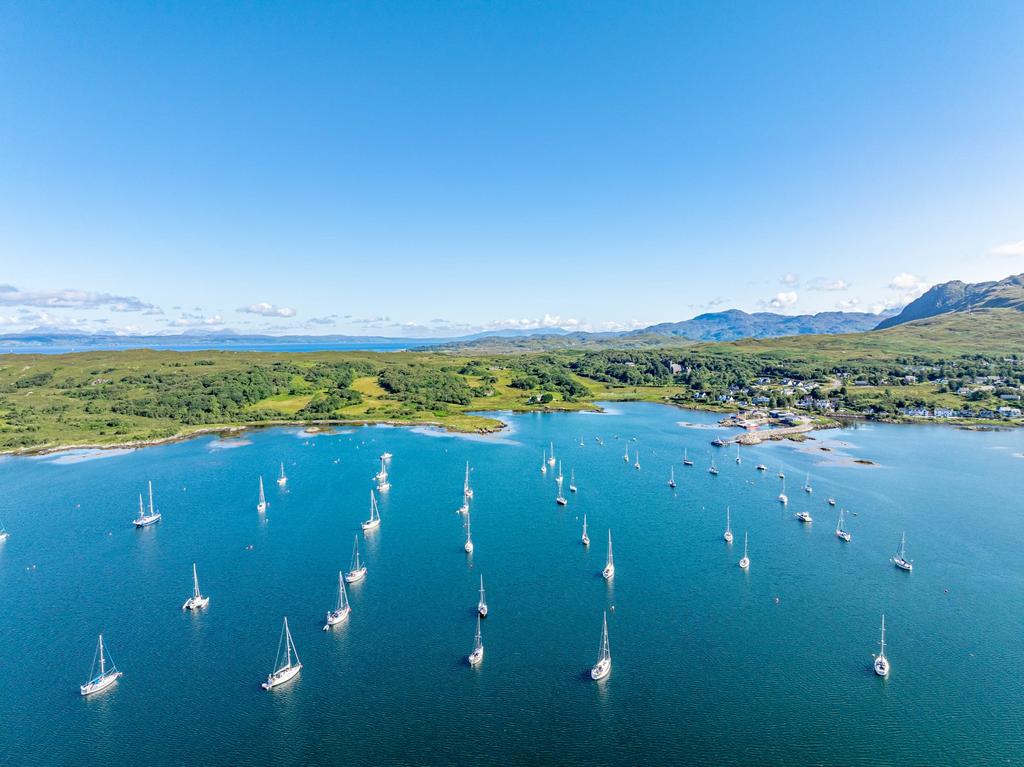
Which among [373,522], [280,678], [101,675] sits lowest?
[280,678]

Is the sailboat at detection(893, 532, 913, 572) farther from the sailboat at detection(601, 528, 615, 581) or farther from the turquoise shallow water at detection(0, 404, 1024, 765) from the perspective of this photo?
the sailboat at detection(601, 528, 615, 581)

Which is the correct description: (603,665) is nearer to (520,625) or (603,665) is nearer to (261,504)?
(520,625)

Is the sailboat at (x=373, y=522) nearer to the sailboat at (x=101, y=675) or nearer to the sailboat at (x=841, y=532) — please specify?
the sailboat at (x=101, y=675)

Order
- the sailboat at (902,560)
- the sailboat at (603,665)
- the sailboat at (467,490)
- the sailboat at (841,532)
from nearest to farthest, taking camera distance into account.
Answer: the sailboat at (603,665)
the sailboat at (902,560)
the sailboat at (841,532)
the sailboat at (467,490)

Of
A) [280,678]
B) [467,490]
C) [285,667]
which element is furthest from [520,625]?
[467,490]

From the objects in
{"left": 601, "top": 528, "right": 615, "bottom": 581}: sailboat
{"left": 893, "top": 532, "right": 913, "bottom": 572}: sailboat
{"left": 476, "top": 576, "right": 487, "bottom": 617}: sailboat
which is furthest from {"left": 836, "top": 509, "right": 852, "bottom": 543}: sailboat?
{"left": 476, "top": 576, "right": 487, "bottom": 617}: sailboat

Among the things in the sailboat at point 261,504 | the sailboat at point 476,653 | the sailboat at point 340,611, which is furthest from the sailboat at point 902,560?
the sailboat at point 261,504

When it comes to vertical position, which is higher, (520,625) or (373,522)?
(373,522)
